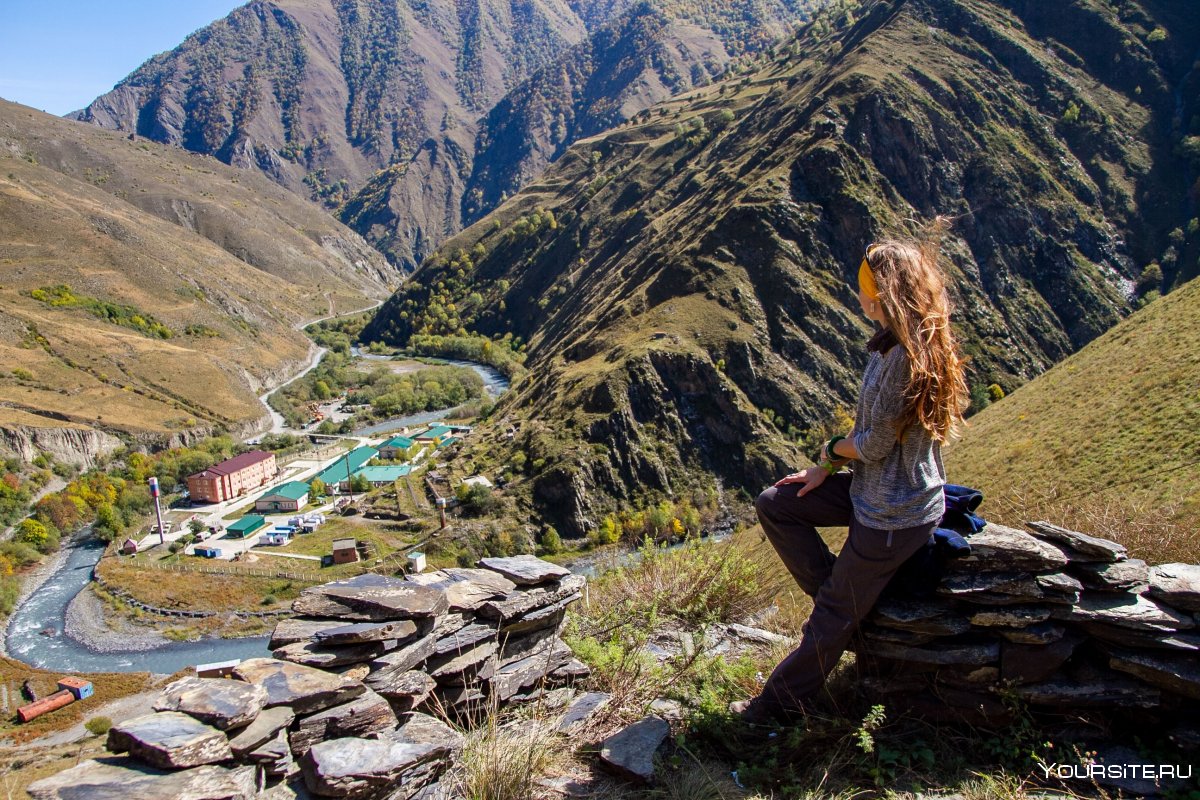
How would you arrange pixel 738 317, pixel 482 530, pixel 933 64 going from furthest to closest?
pixel 933 64 < pixel 738 317 < pixel 482 530

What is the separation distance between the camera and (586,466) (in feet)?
181

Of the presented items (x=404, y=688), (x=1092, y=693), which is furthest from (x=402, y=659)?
(x=1092, y=693)

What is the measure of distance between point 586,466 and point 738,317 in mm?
22875

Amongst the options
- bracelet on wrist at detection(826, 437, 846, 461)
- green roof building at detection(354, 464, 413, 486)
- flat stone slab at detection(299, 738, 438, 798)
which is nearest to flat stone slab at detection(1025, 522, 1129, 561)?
bracelet on wrist at detection(826, 437, 846, 461)

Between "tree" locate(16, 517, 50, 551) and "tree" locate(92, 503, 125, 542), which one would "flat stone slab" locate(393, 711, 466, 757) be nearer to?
"tree" locate(92, 503, 125, 542)

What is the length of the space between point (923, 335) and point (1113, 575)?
1.88 meters

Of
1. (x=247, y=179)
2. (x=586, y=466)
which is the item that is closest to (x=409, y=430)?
(x=586, y=466)

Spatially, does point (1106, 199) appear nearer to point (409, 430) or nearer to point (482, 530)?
point (482, 530)

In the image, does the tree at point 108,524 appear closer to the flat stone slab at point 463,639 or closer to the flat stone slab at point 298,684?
the flat stone slab at point 463,639

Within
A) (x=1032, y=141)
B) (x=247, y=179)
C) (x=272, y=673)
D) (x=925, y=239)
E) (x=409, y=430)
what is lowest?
(x=409, y=430)

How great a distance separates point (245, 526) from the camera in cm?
5347

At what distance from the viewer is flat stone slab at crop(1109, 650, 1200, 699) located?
146 inches

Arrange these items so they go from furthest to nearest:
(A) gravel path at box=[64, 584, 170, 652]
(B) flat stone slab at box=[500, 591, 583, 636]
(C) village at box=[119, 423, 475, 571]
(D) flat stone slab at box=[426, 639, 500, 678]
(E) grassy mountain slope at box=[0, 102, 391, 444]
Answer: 1. (E) grassy mountain slope at box=[0, 102, 391, 444]
2. (C) village at box=[119, 423, 475, 571]
3. (A) gravel path at box=[64, 584, 170, 652]
4. (B) flat stone slab at box=[500, 591, 583, 636]
5. (D) flat stone slab at box=[426, 639, 500, 678]

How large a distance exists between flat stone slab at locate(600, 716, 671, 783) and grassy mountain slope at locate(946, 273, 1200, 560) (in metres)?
3.87
